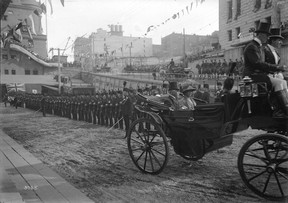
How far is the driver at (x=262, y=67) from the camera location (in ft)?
11.2

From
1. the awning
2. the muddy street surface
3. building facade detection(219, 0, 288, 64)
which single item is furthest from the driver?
the awning

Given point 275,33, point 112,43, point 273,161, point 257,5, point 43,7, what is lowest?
point 273,161

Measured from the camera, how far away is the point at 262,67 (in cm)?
356

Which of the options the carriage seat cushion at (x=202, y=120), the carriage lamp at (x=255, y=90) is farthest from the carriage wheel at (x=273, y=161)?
the carriage seat cushion at (x=202, y=120)

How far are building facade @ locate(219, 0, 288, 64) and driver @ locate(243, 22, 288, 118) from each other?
2.30m

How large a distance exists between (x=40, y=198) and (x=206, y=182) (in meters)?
2.29

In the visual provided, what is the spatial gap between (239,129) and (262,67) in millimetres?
917

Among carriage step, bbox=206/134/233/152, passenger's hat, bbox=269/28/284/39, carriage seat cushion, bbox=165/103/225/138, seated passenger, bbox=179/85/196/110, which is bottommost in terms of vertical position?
carriage step, bbox=206/134/233/152

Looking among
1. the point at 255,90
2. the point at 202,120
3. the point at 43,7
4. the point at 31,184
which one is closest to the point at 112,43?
the point at 43,7

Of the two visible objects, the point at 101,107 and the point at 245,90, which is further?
the point at 101,107

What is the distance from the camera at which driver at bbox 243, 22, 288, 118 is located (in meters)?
3.42

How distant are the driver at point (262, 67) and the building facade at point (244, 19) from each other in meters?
2.30

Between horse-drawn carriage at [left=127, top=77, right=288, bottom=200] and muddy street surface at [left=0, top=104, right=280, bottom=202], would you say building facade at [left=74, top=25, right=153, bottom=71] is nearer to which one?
muddy street surface at [left=0, top=104, right=280, bottom=202]

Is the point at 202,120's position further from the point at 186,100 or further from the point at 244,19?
the point at 244,19
